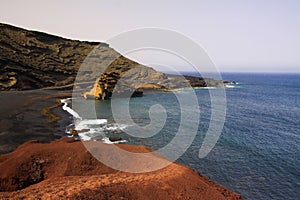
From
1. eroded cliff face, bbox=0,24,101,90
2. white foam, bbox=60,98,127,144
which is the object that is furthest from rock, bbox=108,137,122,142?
eroded cliff face, bbox=0,24,101,90

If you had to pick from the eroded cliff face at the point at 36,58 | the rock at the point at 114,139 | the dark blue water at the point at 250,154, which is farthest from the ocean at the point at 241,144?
the eroded cliff face at the point at 36,58

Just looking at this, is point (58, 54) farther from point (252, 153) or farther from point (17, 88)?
point (252, 153)

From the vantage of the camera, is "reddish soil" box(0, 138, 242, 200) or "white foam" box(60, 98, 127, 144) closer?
"reddish soil" box(0, 138, 242, 200)

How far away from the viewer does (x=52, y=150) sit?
72.3ft

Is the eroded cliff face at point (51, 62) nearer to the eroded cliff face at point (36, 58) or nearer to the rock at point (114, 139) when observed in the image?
the eroded cliff face at point (36, 58)

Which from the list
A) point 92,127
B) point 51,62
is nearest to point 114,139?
point 92,127

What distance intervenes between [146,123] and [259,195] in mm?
27551

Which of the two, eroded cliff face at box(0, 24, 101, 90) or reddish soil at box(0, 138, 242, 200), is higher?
eroded cliff face at box(0, 24, 101, 90)

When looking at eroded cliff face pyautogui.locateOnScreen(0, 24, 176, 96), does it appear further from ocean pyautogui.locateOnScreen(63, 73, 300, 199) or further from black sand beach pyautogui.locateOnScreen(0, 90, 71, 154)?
ocean pyautogui.locateOnScreen(63, 73, 300, 199)

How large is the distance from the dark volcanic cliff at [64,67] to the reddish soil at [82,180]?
55.5 meters

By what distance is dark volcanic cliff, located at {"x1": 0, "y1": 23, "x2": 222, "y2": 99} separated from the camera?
81.8 meters

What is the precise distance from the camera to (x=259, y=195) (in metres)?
21.4

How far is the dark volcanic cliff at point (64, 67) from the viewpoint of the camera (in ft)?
268

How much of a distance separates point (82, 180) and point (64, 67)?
321 feet
